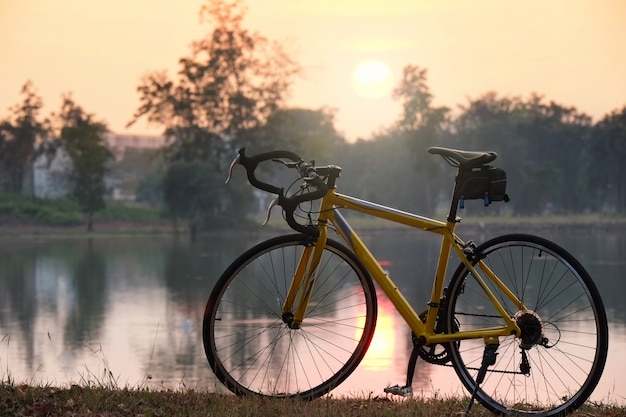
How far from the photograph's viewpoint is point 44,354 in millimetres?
11961

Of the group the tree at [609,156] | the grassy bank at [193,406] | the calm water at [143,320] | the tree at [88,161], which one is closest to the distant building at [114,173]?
the tree at [88,161]

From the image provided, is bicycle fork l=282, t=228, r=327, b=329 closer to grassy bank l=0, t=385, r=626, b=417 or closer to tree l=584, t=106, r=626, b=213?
grassy bank l=0, t=385, r=626, b=417

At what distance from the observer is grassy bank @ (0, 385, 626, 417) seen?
4527 mm

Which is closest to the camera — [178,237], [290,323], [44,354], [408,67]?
[290,323]

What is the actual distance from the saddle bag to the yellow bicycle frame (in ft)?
0.52

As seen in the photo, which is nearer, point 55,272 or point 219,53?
point 55,272

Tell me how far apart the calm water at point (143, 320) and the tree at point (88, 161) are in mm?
20286

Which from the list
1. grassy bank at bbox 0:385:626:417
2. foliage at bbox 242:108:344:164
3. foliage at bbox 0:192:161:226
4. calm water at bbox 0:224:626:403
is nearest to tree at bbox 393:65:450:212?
foliage at bbox 242:108:344:164

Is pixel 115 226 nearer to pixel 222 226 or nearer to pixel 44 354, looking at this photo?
pixel 222 226

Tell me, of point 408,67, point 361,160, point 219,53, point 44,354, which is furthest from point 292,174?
point 44,354

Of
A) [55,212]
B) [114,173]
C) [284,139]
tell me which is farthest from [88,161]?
[114,173]

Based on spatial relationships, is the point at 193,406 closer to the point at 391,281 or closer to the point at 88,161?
the point at 391,281

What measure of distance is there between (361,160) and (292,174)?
6247 millimetres

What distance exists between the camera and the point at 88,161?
192 ft
